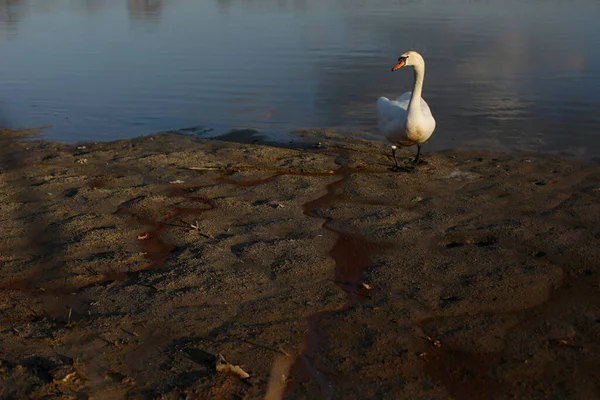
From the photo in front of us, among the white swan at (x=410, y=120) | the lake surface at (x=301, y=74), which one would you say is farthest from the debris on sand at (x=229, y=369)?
the lake surface at (x=301, y=74)

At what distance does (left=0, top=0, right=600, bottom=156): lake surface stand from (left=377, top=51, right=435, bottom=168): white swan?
3.41ft

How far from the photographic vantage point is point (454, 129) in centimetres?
1019

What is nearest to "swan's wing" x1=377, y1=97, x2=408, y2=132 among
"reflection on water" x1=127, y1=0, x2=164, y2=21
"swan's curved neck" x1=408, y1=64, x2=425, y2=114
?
"swan's curved neck" x1=408, y1=64, x2=425, y2=114

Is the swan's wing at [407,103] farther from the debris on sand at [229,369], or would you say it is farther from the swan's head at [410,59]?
the debris on sand at [229,369]

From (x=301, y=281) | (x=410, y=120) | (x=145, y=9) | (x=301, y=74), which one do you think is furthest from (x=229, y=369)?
(x=145, y=9)

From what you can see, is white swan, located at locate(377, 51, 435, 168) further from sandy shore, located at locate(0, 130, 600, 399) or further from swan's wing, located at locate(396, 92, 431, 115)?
sandy shore, located at locate(0, 130, 600, 399)

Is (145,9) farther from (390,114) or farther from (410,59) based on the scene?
(390,114)

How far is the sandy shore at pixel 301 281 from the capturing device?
12.1 feet

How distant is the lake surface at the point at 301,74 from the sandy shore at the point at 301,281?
2.89 m

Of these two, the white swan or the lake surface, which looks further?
the lake surface

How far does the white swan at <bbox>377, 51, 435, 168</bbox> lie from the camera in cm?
793

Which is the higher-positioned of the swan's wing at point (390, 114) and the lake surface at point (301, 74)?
the swan's wing at point (390, 114)

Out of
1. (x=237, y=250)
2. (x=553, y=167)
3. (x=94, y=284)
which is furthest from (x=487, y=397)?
(x=553, y=167)

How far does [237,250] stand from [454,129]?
5813mm
